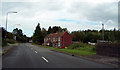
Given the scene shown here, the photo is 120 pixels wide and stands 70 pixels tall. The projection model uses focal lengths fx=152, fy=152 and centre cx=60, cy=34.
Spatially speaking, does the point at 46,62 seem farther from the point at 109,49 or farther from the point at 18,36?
the point at 18,36

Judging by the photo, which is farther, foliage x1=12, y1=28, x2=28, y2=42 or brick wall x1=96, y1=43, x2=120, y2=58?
foliage x1=12, y1=28, x2=28, y2=42

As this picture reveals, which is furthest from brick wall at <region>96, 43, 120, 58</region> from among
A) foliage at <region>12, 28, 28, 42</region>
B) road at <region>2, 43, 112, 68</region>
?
foliage at <region>12, 28, 28, 42</region>

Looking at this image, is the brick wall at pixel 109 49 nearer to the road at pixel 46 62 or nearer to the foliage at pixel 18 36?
the road at pixel 46 62

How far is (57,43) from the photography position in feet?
214

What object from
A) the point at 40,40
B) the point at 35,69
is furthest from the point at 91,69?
the point at 40,40

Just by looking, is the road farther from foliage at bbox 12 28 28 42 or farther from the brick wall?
foliage at bbox 12 28 28 42

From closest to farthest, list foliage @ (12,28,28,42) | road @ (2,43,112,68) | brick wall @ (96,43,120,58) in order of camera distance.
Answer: road @ (2,43,112,68), brick wall @ (96,43,120,58), foliage @ (12,28,28,42)

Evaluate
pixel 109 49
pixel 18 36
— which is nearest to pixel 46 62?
pixel 109 49

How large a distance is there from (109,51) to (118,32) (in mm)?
3224

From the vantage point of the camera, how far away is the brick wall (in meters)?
15.7

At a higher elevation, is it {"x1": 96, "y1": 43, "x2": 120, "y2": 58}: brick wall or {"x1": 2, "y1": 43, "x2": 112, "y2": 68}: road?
{"x1": 96, "y1": 43, "x2": 120, "y2": 58}: brick wall

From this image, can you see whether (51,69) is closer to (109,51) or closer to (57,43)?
(109,51)

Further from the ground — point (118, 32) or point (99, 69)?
point (118, 32)

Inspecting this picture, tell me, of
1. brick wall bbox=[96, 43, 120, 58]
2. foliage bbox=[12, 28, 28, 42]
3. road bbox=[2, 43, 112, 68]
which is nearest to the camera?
road bbox=[2, 43, 112, 68]
